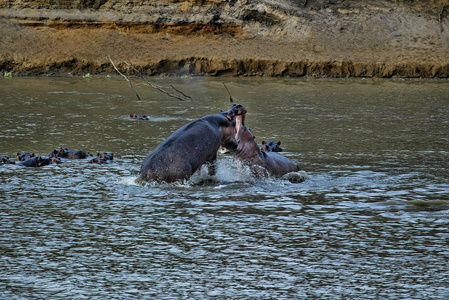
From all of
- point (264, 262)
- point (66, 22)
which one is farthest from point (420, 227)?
point (66, 22)

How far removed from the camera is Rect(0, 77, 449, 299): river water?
5867 mm

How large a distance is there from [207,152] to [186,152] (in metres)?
0.37

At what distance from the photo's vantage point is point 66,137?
1377cm

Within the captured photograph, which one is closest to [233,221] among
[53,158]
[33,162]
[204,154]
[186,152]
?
[186,152]

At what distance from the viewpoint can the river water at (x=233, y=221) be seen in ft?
19.2

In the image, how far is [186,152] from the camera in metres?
9.30

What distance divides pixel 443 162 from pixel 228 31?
61.4 ft

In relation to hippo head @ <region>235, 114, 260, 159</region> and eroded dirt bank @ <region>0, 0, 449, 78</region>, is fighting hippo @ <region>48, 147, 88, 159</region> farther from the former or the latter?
eroded dirt bank @ <region>0, 0, 449, 78</region>

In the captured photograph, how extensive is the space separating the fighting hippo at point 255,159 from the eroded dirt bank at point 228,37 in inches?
663

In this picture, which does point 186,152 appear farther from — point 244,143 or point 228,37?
point 228,37

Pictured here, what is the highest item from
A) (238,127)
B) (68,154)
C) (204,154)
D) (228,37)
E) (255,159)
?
(228,37)

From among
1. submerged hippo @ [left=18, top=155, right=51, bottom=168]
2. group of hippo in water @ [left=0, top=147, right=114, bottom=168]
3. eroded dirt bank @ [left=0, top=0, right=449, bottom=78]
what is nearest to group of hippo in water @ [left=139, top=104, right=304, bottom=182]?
group of hippo in water @ [left=0, top=147, right=114, bottom=168]

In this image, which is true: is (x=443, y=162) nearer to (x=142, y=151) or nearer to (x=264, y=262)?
(x=142, y=151)

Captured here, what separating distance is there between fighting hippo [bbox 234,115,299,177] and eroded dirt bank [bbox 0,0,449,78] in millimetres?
16837
